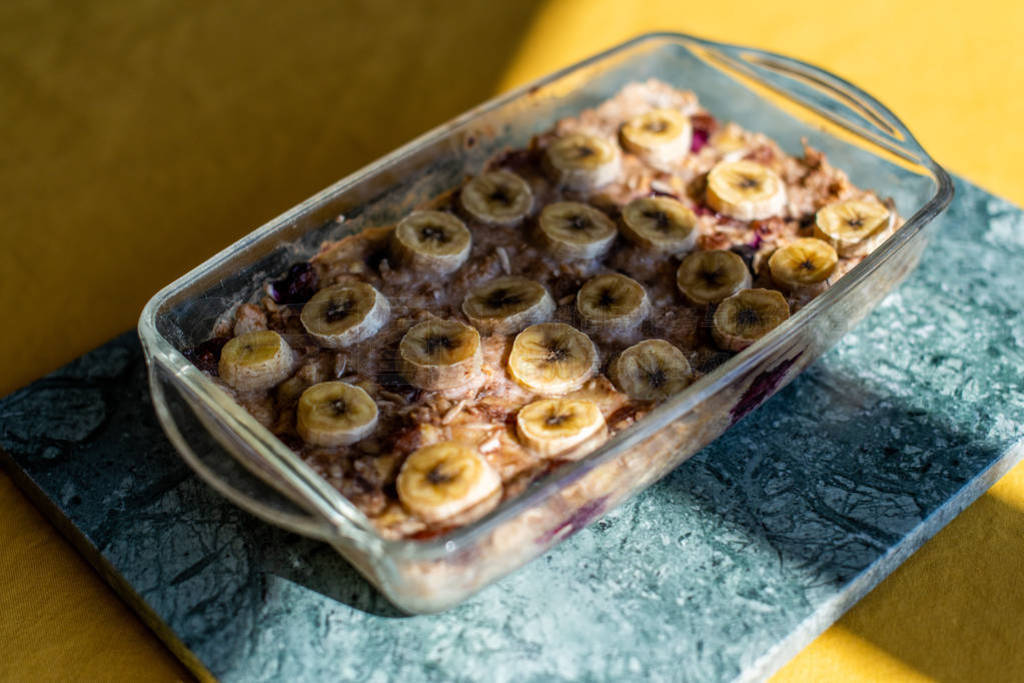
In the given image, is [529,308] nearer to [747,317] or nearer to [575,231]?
[575,231]

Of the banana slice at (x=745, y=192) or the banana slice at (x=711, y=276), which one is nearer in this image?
the banana slice at (x=711, y=276)

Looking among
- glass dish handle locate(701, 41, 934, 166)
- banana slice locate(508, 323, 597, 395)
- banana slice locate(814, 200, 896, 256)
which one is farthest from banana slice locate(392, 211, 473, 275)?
glass dish handle locate(701, 41, 934, 166)

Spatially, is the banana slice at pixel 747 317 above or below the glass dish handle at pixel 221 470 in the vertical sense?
above

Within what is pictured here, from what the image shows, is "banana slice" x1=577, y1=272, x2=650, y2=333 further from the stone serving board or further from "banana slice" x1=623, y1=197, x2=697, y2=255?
the stone serving board

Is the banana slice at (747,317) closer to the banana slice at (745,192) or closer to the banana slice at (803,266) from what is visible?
the banana slice at (803,266)

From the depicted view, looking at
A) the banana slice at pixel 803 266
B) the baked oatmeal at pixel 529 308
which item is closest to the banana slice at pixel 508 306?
the baked oatmeal at pixel 529 308

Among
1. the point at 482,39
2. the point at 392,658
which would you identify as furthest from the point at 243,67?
the point at 392,658

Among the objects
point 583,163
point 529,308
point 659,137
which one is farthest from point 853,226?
point 529,308
